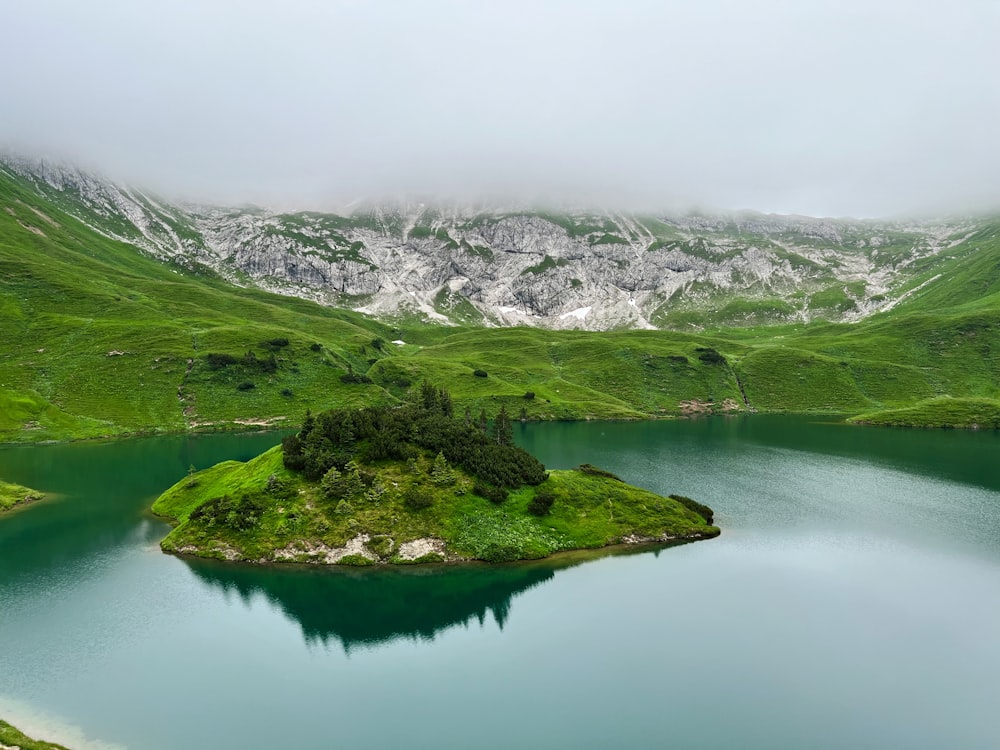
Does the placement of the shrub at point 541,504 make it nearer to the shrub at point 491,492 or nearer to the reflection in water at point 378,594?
the shrub at point 491,492

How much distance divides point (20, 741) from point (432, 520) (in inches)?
1581

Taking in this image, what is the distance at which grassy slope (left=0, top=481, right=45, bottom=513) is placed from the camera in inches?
3209

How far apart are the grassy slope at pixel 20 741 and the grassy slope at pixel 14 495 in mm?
63013

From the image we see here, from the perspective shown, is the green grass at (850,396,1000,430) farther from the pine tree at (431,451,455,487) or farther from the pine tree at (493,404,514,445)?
the pine tree at (431,451,455,487)

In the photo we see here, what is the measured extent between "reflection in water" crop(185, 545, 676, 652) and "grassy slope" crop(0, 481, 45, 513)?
43.2m

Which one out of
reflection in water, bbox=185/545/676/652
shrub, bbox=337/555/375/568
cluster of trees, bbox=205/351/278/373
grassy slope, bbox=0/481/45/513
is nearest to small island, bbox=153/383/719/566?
shrub, bbox=337/555/375/568

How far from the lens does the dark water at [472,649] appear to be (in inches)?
1409

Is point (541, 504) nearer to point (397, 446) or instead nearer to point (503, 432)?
point (397, 446)

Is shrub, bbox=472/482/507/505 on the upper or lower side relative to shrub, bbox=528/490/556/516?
upper

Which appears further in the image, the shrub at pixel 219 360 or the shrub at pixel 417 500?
the shrub at pixel 219 360

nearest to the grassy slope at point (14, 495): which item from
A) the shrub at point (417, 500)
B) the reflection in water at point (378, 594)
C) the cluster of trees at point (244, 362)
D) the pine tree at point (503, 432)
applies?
the reflection in water at point (378, 594)

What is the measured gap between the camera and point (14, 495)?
278ft

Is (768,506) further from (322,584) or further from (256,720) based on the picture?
(256,720)

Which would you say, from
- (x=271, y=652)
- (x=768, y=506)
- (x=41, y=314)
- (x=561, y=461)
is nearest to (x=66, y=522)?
(x=271, y=652)
